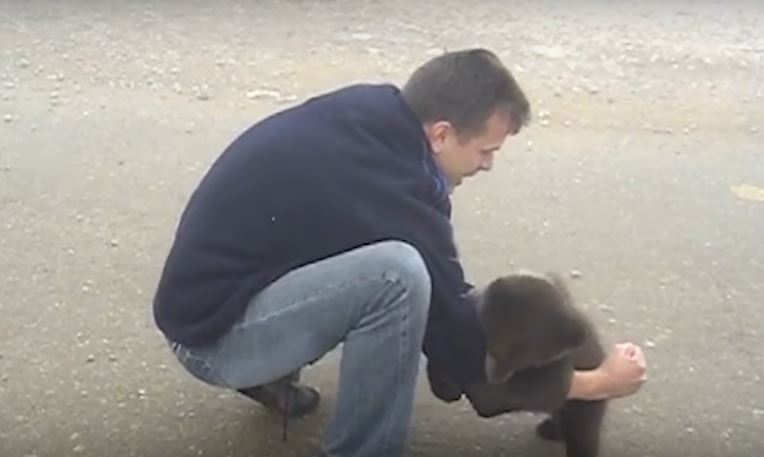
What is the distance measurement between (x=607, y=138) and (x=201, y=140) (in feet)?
4.36

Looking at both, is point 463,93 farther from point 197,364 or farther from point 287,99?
point 287,99

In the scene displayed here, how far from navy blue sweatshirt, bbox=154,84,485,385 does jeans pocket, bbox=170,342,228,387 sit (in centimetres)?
5

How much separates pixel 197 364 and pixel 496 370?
540 millimetres

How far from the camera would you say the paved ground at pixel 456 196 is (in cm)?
283

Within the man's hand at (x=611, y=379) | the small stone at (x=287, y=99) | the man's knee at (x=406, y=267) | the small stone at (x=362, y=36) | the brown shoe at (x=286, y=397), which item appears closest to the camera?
the man's knee at (x=406, y=267)

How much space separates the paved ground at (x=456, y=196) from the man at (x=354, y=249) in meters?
0.38

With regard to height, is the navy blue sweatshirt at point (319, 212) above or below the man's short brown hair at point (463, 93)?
below

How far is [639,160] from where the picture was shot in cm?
433

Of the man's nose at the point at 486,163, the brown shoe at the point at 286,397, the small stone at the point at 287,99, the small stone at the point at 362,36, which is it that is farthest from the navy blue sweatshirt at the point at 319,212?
the small stone at the point at 362,36

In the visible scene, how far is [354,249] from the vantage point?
236cm

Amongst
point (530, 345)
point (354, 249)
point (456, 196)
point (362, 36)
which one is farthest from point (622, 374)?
point (362, 36)

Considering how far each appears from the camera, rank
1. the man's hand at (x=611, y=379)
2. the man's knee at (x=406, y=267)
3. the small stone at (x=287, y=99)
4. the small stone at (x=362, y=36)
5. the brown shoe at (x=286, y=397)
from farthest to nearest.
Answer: the small stone at (x=362, y=36)
the small stone at (x=287, y=99)
the brown shoe at (x=286, y=397)
the man's hand at (x=611, y=379)
the man's knee at (x=406, y=267)

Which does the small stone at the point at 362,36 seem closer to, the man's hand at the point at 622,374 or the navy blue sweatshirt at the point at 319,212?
the navy blue sweatshirt at the point at 319,212

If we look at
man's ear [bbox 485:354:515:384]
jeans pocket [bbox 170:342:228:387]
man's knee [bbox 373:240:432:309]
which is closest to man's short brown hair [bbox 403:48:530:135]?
man's knee [bbox 373:240:432:309]
